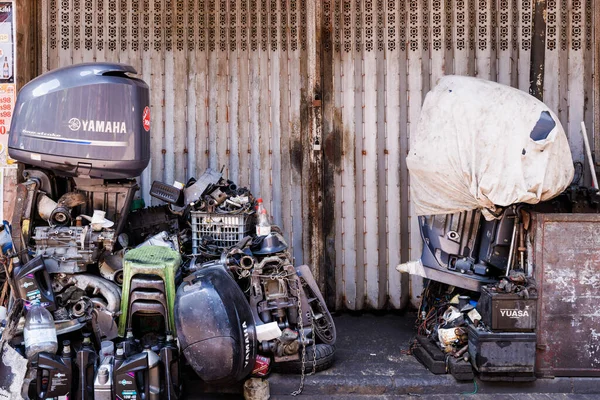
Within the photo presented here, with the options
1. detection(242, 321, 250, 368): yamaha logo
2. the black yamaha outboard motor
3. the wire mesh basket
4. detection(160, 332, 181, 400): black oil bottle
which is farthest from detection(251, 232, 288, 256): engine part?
detection(160, 332, 181, 400): black oil bottle

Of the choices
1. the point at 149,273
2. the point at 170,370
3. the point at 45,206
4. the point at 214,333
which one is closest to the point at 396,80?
the point at 149,273

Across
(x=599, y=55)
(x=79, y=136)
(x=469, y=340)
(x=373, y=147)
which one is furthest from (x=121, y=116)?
(x=599, y=55)

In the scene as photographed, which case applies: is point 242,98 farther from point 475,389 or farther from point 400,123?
point 475,389

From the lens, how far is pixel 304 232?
6656 mm

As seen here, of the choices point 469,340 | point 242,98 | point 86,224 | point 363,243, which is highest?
point 242,98

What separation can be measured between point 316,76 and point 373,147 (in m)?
0.92

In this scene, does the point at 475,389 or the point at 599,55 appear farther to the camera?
the point at 599,55

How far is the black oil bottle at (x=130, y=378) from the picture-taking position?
14.3ft

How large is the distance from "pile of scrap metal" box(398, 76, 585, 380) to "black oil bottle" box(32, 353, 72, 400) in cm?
268

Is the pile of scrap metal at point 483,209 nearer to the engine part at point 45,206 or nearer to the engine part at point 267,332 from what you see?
the engine part at point 267,332

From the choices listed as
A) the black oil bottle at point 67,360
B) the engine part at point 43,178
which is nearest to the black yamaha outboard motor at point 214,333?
the black oil bottle at point 67,360

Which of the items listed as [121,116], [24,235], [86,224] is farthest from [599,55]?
[24,235]

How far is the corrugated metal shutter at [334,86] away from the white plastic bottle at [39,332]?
228cm

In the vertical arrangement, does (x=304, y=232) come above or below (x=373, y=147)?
below
